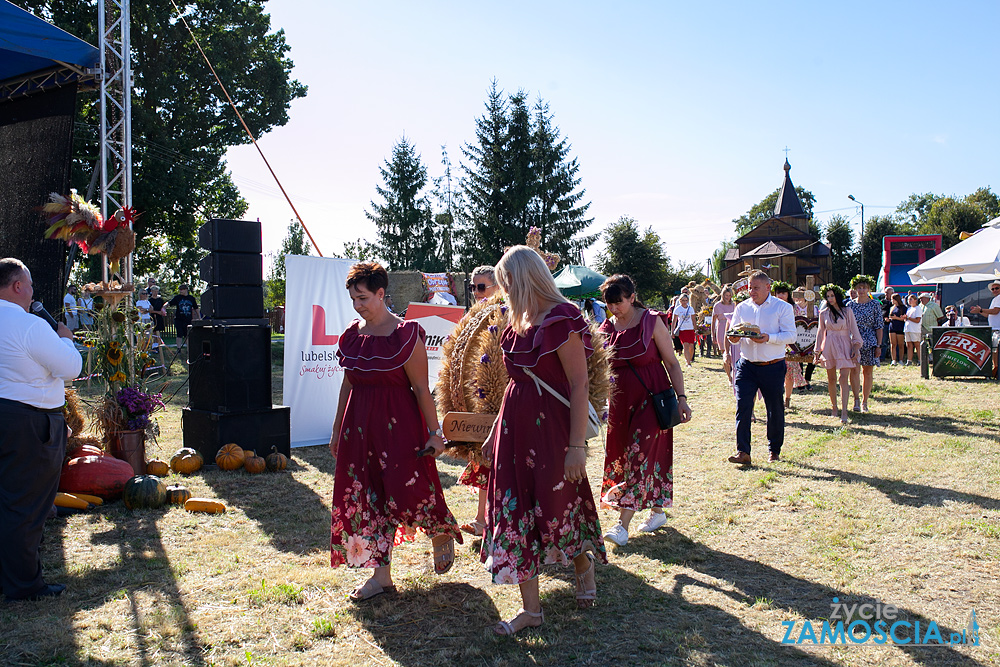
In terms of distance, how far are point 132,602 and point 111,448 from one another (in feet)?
9.91

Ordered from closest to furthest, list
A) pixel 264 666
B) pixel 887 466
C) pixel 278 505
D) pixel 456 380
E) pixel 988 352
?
pixel 264 666
pixel 456 380
pixel 278 505
pixel 887 466
pixel 988 352

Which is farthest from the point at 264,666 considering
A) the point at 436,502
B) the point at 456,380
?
the point at 456,380

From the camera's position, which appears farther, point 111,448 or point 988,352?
point 988,352

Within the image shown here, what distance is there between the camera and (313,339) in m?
8.47

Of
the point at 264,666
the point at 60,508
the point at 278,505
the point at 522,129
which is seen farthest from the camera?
the point at 522,129

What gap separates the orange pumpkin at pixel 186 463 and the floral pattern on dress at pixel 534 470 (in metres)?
4.61

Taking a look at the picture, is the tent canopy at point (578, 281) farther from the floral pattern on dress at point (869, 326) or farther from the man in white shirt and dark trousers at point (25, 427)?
the man in white shirt and dark trousers at point (25, 427)

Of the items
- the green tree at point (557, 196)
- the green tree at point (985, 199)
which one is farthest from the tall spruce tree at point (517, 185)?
the green tree at point (985, 199)

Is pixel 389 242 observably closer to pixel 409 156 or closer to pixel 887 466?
pixel 409 156

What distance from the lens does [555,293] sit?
11.3 ft

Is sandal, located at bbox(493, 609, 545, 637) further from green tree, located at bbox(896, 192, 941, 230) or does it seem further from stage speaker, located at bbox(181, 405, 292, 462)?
green tree, located at bbox(896, 192, 941, 230)

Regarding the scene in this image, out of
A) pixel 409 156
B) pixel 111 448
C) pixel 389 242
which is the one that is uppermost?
pixel 409 156

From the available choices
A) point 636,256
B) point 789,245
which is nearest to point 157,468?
point 636,256

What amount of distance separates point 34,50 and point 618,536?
6.83m
